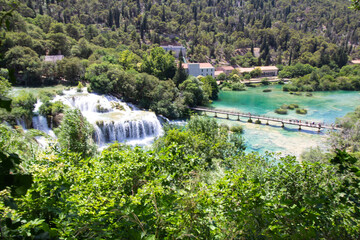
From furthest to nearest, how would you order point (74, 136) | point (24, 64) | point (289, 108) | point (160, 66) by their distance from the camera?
point (160, 66)
point (289, 108)
point (24, 64)
point (74, 136)

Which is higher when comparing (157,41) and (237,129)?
(157,41)

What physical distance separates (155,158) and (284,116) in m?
30.8

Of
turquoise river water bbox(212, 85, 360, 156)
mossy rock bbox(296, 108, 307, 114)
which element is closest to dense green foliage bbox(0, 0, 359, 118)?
turquoise river water bbox(212, 85, 360, 156)

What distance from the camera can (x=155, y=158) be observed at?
467 cm

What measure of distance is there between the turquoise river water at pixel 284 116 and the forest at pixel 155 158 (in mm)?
2480

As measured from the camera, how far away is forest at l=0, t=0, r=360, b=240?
9.37ft

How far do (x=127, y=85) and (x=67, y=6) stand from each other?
69014mm

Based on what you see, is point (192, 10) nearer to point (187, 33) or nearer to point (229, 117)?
point (187, 33)

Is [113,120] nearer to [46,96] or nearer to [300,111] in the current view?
[46,96]

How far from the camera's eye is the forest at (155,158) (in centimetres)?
286

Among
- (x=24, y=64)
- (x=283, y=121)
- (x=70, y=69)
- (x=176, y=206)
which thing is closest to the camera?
(x=176, y=206)

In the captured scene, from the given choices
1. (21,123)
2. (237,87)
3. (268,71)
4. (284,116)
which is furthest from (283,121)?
(268,71)

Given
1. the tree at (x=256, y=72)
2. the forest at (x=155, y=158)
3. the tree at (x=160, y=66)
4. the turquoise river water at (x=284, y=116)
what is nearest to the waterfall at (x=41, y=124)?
the forest at (x=155, y=158)

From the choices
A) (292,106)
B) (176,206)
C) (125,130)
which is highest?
(176,206)
